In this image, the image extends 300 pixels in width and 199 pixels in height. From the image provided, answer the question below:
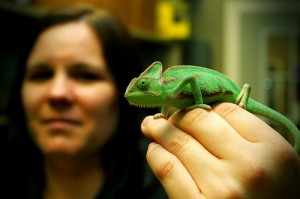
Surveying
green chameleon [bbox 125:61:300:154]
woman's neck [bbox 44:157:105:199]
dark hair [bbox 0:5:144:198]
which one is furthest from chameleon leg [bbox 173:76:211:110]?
woman's neck [bbox 44:157:105:199]

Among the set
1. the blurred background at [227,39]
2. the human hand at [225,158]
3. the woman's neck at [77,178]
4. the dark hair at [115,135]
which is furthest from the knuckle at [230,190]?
the woman's neck at [77,178]

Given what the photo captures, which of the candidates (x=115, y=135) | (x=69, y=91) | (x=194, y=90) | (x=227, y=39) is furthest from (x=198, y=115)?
(x=115, y=135)

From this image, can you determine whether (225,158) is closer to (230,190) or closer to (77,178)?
(230,190)

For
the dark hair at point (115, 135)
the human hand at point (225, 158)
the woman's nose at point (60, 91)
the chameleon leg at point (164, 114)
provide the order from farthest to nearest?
1. the dark hair at point (115, 135)
2. the woman's nose at point (60, 91)
3. the chameleon leg at point (164, 114)
4. the human hand at point (225, 158)

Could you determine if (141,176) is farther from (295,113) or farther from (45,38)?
(295,113)

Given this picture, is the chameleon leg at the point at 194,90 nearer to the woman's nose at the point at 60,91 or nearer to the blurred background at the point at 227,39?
the blurred background at the point at 227,39

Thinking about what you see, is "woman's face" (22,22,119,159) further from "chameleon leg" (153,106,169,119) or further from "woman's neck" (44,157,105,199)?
"chameleon leg" (153,106,169,119)
